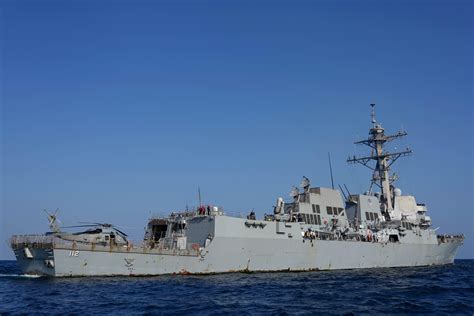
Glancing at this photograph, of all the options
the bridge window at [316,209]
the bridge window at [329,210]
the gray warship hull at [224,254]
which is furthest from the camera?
the bridge window at [329,210]

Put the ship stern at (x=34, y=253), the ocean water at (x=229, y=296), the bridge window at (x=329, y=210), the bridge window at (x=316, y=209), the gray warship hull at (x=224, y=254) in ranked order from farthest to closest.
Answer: the bridge window at (x=329, y=210) < the bridge window at (x=316, y=209) < the gray warship hull at (x=224, y=254) < the ship stern at (x=34, y=253) < the ocean water at (x=229, y=296)

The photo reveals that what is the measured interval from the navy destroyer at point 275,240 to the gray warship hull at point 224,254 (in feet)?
0.18

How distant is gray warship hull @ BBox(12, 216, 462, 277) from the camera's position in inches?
955

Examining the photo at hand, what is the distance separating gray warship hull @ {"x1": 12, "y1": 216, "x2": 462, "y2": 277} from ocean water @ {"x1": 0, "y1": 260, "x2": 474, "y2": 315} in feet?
2.65

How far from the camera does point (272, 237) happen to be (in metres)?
30.5

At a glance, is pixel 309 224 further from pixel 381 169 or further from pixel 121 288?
pixel 121 288

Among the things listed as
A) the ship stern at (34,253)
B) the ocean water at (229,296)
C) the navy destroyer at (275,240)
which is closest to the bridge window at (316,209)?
the navy destroyer at (275,240)

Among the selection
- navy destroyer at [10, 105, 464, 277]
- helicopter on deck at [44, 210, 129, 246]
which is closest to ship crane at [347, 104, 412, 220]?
navy destroyer at [10, 105, 464, 277]

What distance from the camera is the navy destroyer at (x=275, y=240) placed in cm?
2486

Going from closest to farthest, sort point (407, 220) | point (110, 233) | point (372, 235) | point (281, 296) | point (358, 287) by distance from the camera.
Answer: point (281, 296), point (358, 287), point (110, 233), point (372, 235), point (407, 220)

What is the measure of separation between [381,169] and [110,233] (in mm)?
28500

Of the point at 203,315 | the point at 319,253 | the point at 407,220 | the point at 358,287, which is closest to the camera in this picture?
the point at 203,315

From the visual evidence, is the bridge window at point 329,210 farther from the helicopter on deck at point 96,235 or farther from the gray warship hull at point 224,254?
the helicopter on deck at point 96,235

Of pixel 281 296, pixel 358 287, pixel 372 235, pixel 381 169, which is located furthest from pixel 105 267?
pixel 381 169
